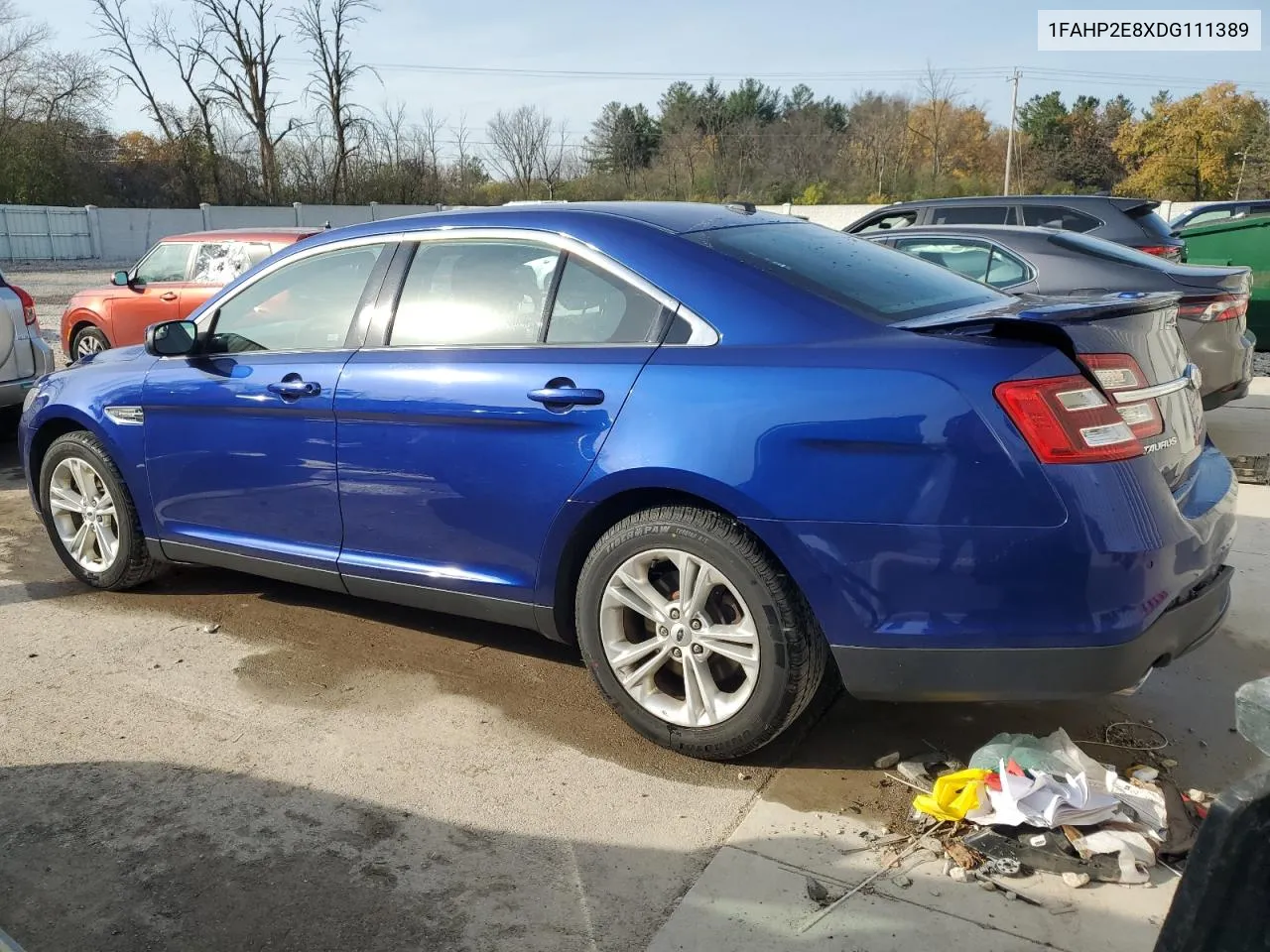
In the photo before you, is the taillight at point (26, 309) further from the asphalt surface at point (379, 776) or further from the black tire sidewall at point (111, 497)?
the asphalt surface at point (379, 776)

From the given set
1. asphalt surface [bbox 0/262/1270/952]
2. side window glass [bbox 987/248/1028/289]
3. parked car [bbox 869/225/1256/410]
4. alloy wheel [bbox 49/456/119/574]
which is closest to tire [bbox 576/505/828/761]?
asphalt surface [bbox 0/262/1270/952]

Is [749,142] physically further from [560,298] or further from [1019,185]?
[560,298]

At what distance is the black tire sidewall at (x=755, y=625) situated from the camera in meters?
2.98

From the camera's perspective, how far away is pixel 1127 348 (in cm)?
286

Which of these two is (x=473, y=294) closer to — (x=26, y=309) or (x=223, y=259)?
(x=26, y=309)

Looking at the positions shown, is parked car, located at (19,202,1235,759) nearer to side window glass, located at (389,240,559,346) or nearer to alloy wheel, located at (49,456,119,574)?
side window glass, located at (389,240,559,346)

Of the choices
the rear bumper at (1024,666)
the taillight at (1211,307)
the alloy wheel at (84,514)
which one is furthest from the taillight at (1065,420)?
the taillight at (1211,307)

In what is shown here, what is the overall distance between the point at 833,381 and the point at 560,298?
3.50 feet

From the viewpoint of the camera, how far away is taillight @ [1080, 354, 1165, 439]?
276 centimetres

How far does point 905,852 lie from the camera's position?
274 cm

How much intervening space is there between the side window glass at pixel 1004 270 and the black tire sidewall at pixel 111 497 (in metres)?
5.32

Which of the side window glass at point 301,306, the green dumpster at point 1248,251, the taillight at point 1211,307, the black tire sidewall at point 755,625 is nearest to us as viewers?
the black tire sidewall at point 755,625

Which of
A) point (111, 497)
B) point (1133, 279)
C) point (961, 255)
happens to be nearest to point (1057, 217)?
point (961, 255)

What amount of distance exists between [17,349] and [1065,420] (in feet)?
24.7
